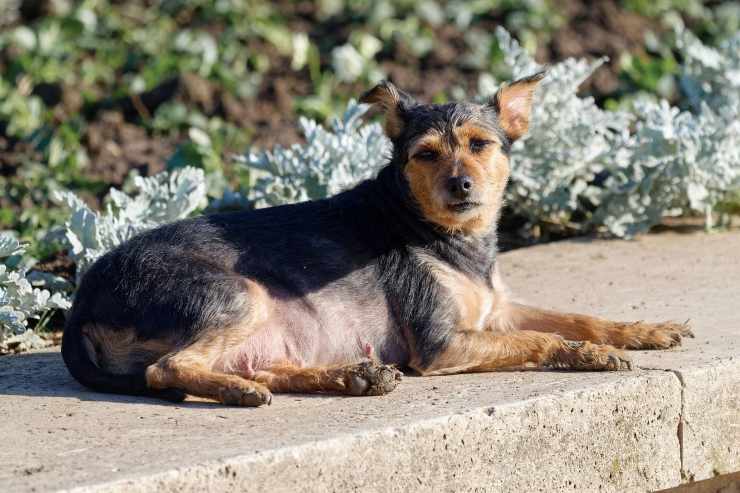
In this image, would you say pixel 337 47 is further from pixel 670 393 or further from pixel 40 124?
pixel 670 393

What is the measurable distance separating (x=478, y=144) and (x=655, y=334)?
1.14 meters

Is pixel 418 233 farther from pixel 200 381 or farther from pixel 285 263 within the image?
pixel 200 381

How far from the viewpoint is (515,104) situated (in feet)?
19.4

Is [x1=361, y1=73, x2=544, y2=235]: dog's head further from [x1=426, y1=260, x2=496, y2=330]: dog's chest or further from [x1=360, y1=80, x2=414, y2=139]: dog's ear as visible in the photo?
[x1=426, y1=260, x2=496, y2=330]: dog's chest

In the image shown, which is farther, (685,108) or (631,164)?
(685,108)

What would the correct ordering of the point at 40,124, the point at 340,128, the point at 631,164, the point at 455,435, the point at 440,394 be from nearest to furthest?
1. the point at 455,435
2. the point at 440,394
3. the point at 340,128
4. the point at 631,164
5. the point at 40,124

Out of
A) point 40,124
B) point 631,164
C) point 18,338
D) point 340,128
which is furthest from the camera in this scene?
point 40,124

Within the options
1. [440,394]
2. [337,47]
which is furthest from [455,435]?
[337,47]

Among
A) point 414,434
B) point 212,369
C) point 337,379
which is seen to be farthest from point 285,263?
point 414,434

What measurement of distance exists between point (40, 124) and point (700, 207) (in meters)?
4.68

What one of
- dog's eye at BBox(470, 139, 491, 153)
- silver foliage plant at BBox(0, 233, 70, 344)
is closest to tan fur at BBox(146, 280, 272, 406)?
silver foliage plant at BBox(0, 233, 70, 344)

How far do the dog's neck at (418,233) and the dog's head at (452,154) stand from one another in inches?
1.7

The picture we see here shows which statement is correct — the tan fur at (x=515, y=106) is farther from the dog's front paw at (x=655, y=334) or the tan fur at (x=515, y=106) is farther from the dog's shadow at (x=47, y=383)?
the dog's shadow at (x=47, y=383)

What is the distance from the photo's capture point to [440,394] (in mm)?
4676
